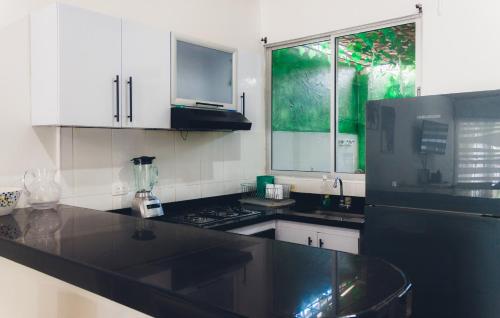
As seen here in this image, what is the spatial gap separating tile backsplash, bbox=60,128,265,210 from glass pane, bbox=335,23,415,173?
33.1 inches

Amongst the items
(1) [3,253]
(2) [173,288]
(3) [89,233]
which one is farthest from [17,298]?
(2) [173,288]

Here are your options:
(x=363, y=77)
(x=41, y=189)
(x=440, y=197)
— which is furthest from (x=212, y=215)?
(x=363, y=77)

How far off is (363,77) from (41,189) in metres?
2.51

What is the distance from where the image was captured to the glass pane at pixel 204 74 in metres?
2.77

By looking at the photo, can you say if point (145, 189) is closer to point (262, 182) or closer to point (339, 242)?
point (262, 182)

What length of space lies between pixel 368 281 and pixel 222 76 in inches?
91.0

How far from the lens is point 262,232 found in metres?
2.97

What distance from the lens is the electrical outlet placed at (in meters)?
2.71

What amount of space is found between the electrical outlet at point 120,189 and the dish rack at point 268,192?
3.79 feet

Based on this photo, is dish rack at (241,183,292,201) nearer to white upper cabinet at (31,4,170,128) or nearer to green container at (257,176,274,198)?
green container at (257,176,274,198)

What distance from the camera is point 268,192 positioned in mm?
3479

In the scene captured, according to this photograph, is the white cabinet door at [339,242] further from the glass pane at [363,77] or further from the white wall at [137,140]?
the white wall at [137,140]

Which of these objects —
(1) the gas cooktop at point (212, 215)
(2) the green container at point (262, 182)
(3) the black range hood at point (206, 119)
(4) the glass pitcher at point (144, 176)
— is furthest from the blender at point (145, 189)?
(2) the green container at point (262, 182)

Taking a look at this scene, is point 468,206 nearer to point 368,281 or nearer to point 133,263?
point 368,281
